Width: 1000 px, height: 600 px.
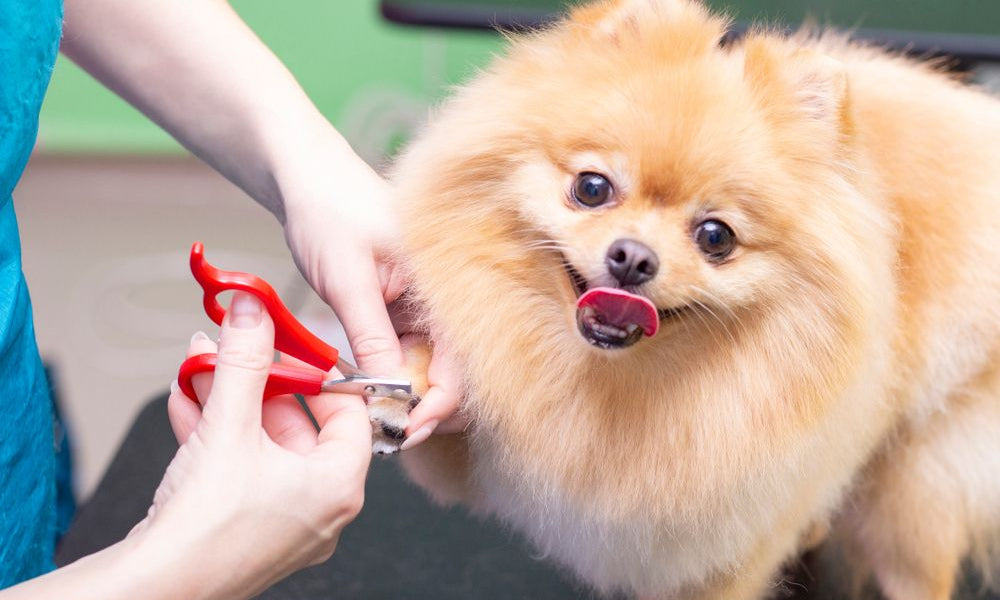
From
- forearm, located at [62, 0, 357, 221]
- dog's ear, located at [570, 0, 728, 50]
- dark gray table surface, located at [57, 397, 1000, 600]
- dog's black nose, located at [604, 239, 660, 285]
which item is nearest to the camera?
dog's black nose, located at [604, 239, 660, 285]

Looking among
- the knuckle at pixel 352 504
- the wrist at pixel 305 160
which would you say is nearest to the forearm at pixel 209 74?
the wrist at pixel 305 160

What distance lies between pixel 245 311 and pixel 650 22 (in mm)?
444

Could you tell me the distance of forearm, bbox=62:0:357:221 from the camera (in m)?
0.93

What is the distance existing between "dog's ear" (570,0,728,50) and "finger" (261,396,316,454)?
433 millimetres

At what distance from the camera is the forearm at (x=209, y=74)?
3.05ft

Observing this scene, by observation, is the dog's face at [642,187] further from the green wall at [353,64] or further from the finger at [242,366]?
the green wall at [353,64]

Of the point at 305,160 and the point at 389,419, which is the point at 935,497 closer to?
the point at 389,419

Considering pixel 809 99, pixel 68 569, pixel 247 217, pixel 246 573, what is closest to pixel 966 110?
pixel 809 99

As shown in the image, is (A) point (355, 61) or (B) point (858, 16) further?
(A) point (355, 61)

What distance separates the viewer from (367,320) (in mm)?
841

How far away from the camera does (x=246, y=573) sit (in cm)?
67

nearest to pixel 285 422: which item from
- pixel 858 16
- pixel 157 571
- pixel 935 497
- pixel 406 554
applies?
pixel 157 571

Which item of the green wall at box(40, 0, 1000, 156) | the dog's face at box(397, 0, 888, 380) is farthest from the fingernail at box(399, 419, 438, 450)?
the green wall at box(40, 0, 1000, 156)

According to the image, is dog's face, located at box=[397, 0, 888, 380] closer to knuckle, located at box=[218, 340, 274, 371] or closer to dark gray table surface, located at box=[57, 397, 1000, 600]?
knuckle, located at box=[218, 340, 274, 371]
